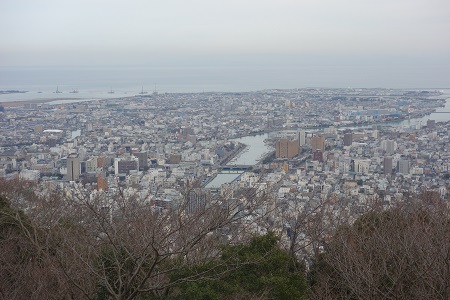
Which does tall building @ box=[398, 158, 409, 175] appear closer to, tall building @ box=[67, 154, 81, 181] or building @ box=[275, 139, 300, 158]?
building @ box=[275, 139, 300, 158]

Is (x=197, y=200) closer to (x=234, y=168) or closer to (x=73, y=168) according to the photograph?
(x=234, y=168)

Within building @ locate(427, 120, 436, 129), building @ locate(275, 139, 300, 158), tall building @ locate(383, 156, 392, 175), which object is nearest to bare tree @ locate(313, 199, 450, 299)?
tall building @ locate(383, 156, 392, 175)

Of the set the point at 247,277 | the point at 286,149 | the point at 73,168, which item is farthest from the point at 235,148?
the point at 247,277

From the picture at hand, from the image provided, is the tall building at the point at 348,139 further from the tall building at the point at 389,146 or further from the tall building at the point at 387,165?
the tall building at the point at 387,165

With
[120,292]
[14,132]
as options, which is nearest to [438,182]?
[120,292]

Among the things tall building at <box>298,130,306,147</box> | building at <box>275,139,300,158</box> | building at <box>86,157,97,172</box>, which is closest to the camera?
building at <box>86,157,97,172</box>

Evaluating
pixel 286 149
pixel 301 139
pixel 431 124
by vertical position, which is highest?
pixel 431 124

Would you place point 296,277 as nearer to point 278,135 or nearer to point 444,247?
point 444,247

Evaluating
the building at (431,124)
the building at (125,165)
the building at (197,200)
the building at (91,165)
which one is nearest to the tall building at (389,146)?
the building at (431,124)
